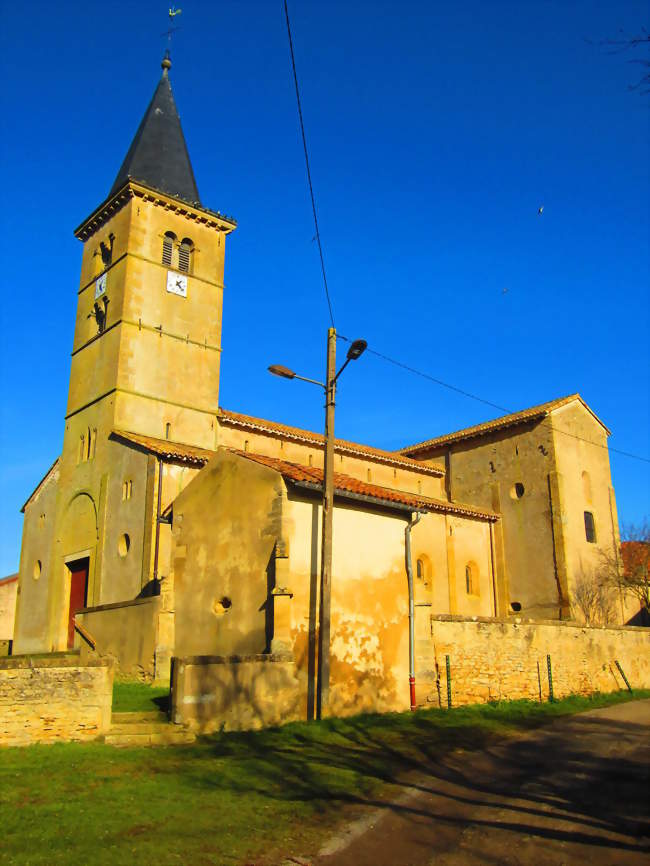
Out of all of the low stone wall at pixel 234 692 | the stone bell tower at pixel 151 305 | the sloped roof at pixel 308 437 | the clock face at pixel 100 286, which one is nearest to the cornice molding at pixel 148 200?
the stone bell tower at pixel 151 305

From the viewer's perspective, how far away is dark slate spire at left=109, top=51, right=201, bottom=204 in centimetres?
3259

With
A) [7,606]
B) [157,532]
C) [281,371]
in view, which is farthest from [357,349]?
[7,606]

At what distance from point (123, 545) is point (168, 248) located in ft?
43.8

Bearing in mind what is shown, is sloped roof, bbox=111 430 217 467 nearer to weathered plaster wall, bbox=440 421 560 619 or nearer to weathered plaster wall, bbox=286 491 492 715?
weathered plaster wall, bbox=286 491 492 715

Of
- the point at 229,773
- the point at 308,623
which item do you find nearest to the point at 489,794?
the point at 229,773

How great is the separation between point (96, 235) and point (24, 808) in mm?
28811

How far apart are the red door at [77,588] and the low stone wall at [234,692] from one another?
14.7 metres

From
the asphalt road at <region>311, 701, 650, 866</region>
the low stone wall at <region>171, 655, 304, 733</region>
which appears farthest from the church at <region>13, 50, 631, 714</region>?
the asphalt road at <region>311, 701, 650, 866</region>

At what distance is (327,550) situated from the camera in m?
15.1

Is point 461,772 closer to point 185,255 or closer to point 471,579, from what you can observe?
point 471,579

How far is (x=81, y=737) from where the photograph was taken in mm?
12078

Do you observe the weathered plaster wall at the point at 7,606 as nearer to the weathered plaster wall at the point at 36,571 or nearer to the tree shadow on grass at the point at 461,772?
the weathered plaster wall at the point at 36,571

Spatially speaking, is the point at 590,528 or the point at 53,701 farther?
the point at 590,528

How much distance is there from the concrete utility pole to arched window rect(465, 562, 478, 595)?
1878 centimetres
